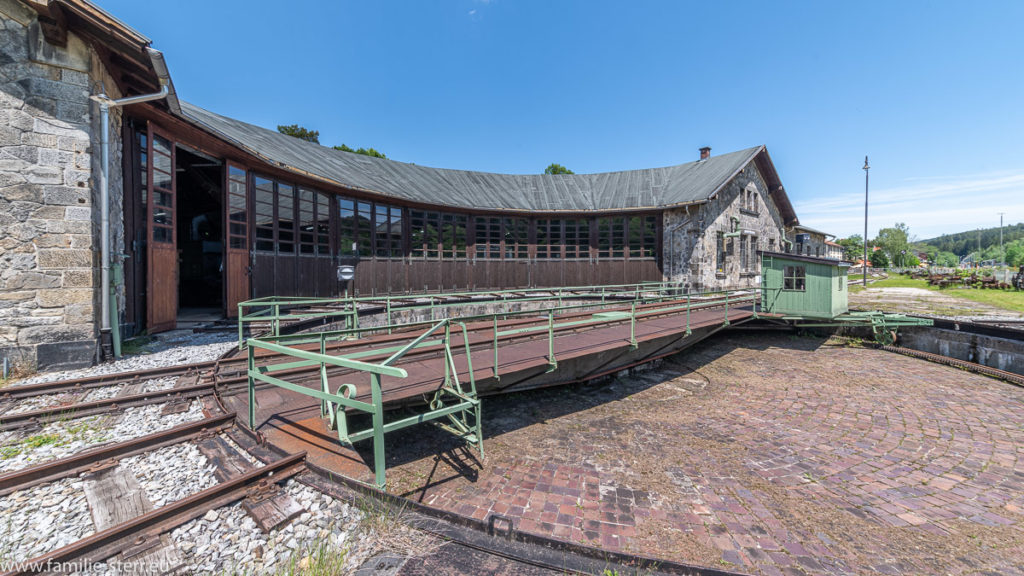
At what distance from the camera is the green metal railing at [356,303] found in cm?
765

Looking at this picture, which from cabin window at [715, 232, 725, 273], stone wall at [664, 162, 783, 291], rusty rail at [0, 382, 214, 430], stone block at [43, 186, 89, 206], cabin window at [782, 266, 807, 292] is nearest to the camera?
rusty rail at [0, 382, 214, 430]

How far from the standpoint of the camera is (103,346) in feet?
21.7

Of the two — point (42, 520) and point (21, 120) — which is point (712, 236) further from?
point (21, 120)

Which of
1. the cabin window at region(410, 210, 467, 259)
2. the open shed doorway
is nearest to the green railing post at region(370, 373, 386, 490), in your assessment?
the cabin window at region(410, 210, 467, 259)

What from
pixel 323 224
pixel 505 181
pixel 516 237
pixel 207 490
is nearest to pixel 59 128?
pixel 323 224

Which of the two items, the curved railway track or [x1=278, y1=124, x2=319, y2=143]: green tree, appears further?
[x1=278, y1=124, x2=319, y2=143]: green tree

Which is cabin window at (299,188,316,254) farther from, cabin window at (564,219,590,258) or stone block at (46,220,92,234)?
cabin window at (564,219,590,258)

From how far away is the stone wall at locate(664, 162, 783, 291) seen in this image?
18.3m

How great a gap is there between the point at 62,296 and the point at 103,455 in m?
4.72

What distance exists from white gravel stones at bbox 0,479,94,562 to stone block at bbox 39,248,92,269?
507 centimetres

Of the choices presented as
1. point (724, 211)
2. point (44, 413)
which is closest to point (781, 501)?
point (44, 413)

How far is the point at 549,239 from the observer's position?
1956 centimetres

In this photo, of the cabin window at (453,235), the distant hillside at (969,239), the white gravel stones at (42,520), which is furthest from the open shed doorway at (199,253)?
the distant hillside at (969,239)

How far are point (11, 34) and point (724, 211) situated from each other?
23.4 meters
